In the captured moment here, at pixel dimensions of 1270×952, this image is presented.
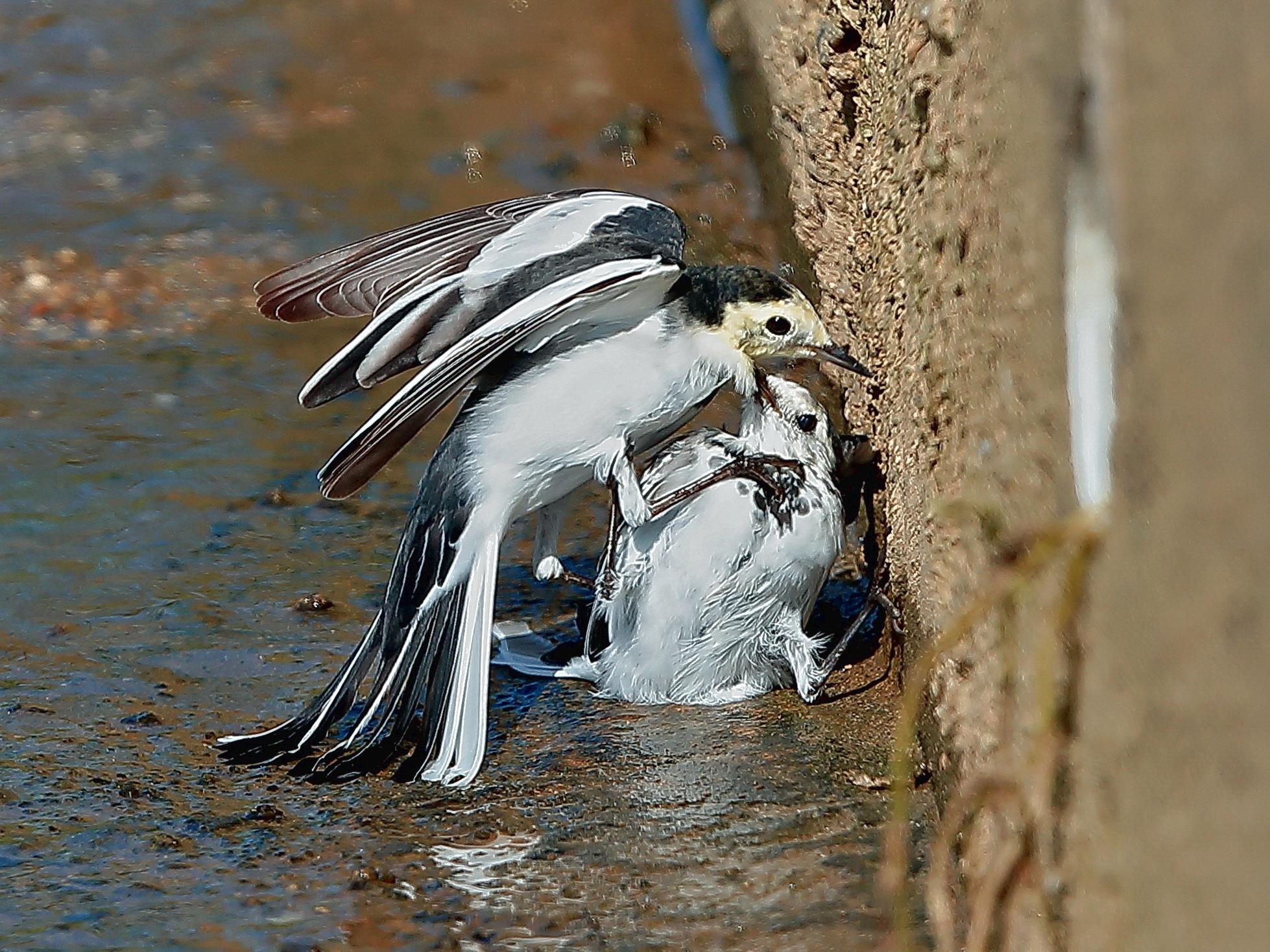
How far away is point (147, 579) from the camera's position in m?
4.65

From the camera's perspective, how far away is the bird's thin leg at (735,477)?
402 centimetres

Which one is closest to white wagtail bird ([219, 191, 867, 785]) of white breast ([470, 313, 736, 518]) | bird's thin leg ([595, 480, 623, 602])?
white breast ([470, 313, 736, 518])

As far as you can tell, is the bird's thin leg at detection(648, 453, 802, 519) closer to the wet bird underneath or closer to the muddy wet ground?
the wet bird underneath

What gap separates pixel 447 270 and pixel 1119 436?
235cm

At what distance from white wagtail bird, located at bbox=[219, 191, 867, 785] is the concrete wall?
552mm

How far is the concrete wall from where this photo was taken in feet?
5.56

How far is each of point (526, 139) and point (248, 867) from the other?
4283mm

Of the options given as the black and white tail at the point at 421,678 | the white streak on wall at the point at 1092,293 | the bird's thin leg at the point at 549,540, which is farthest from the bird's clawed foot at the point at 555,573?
the white streak on wall at the point at 1092,293

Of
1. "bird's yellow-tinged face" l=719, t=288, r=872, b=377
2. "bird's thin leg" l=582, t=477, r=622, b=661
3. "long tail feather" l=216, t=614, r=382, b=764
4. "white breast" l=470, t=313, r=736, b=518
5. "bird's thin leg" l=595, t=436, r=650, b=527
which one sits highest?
"bird's yellow-tinged face" l=719, t=288, r=872, b=377

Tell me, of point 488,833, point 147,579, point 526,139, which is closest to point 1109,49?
point 488,833

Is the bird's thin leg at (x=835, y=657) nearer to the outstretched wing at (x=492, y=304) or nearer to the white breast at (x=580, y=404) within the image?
the white breast at (x=580, y=404)

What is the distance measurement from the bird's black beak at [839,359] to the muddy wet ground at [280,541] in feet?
2.31

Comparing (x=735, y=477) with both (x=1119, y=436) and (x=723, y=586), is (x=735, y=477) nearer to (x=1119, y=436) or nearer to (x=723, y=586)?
(x=723, y=586)

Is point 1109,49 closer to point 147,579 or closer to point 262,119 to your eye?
point 147,579
